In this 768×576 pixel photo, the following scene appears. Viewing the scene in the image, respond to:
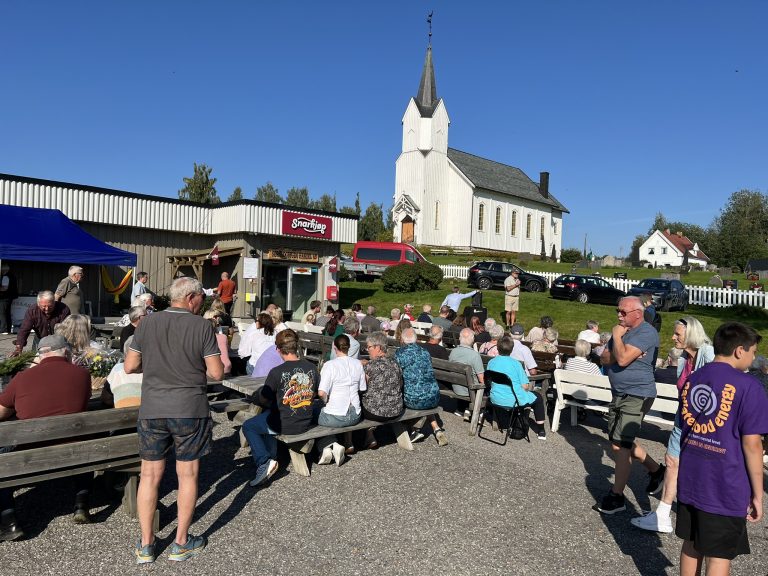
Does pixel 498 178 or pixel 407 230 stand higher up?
pixel 498 178

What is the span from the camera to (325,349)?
395 inches

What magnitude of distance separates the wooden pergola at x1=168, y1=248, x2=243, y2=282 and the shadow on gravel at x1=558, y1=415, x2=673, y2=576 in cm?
1526

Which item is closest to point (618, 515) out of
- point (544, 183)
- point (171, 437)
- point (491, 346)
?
point (171, 437)

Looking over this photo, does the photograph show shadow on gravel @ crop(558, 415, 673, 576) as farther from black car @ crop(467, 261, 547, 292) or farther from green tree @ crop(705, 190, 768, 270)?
green tree @ crop(705, 190, 768, 270)

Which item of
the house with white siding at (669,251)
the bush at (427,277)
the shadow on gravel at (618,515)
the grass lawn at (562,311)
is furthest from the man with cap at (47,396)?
the house with white siding at (669,251)

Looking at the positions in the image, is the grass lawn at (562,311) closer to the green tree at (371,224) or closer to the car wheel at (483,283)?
the car wheel at (483,283)

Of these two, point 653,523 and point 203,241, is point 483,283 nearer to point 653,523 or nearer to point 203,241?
point 203,241

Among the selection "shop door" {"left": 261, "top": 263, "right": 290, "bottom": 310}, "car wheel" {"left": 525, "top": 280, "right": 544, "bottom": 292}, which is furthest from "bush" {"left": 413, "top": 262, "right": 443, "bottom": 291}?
"shop door" {"left": 261, "top": 263, "right": 290, "bottom": 310}

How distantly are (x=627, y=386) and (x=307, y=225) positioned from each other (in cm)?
1807

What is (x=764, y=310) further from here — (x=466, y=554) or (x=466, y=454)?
(x=466, y=554)

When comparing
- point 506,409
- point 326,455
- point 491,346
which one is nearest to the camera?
point 326,455

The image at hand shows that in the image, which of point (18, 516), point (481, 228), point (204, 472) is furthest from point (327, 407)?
point (481, 228)

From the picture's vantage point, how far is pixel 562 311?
68.1 feet

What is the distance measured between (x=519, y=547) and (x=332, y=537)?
4.55 ft
